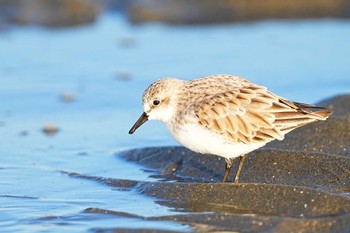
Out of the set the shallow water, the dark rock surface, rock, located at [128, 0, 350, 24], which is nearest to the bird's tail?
the dark rock surface

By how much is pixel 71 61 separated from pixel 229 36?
2748 mm

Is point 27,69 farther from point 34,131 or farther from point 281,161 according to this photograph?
point 281,161

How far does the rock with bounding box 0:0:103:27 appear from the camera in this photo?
1364 centimetres

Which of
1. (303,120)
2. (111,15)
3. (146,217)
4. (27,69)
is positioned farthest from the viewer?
(111,15)

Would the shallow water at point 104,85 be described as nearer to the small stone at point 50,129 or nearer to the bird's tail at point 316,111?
the small stone at point 50,129

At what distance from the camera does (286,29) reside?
13.3m

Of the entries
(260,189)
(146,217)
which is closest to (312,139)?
(260,189)

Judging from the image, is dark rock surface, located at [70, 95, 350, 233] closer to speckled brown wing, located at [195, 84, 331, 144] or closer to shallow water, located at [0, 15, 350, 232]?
shallow water, located at [0, 15, 350, 232]

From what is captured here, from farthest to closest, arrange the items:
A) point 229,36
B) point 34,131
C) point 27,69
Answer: point 229,36, point 27,69, point 34,131

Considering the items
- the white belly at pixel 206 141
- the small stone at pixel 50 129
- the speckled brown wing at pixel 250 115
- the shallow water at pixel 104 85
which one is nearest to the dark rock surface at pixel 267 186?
the shallow water at pixel 104 85

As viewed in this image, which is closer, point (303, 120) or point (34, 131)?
point (303, 120)

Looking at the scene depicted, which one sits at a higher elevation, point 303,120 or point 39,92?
point 303,120

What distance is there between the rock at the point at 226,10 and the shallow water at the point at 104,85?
38cm

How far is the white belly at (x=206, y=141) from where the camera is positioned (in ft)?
20.8
